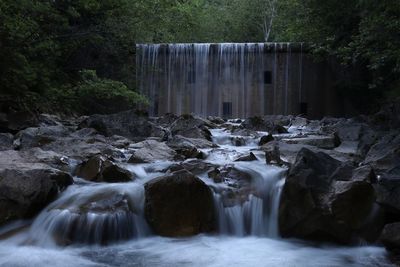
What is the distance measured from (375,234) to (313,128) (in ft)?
38.0

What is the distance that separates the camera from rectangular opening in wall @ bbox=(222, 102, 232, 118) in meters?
26.9

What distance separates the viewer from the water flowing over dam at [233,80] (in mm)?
26812

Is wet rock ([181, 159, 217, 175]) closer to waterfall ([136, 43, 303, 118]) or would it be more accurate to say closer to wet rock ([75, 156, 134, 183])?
wet rock ([75, 156, 134, 183])

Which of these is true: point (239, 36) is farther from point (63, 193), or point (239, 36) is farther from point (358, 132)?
point (63, 193)

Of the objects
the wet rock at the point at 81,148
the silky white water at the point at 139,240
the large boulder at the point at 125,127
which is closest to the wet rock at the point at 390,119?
the large boulder at the point at 125,127

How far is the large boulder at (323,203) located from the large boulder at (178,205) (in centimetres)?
124

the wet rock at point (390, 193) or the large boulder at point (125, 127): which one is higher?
the large boulder at point (125, 127)

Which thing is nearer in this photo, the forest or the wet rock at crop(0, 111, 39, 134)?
the forest

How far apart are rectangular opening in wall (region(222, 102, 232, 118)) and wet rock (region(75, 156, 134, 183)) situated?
60.5ft

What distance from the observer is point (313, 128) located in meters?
18.1

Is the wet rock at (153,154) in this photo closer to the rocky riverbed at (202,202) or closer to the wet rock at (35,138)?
the rocky riverbed at (202,202)

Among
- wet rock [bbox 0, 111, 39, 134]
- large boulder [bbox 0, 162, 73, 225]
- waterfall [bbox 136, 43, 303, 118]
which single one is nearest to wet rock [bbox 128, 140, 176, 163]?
large boulder [bbox 0, 162, 73, 225]

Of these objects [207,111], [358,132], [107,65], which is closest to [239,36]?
[207,111]

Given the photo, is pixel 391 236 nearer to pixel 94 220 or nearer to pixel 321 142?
pixel 94 220
